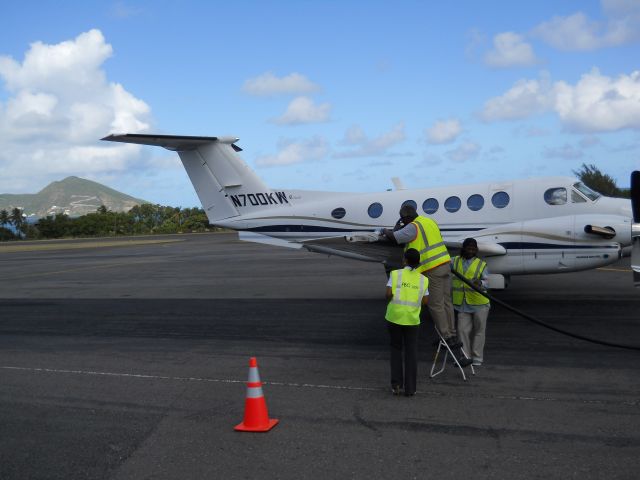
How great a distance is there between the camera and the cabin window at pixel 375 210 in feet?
45.5

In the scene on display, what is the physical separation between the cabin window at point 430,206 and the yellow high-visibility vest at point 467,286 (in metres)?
5.76

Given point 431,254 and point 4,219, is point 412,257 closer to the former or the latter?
point 431,254

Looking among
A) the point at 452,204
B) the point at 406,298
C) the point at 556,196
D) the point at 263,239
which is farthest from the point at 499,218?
the point at 406,298

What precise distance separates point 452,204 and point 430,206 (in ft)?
1.67

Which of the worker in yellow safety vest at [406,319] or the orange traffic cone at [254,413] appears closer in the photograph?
the orange traffic cone at [254,413]

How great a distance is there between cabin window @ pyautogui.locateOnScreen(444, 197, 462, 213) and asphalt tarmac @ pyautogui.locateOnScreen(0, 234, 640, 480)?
2512 millimetres

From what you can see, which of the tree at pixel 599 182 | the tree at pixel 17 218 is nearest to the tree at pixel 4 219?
the tree at pixel 17 218

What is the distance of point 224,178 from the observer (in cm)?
1557

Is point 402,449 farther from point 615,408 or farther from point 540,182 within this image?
point 540,182

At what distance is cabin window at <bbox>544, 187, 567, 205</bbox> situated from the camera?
12.2 meters

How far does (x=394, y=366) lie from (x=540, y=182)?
7.78 metres

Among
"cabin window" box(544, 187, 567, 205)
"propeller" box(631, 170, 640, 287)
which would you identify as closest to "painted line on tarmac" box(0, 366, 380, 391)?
"propeller" box(631, 170, 640, 287)

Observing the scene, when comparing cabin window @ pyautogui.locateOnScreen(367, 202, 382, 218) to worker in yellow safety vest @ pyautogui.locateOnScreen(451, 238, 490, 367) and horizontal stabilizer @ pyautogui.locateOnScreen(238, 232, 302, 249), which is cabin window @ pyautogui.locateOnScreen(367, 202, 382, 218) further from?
worker in yellow safety vest @ pyautogui.locateOnScreen(451, 238, 490, 367)

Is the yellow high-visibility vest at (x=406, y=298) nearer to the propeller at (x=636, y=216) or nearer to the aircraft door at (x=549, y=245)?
the propeller at (x=636, y=216)
